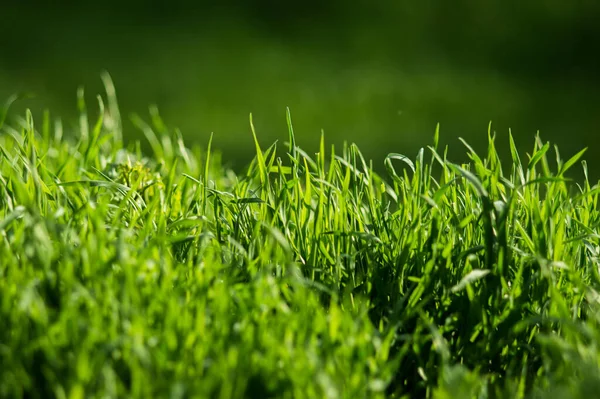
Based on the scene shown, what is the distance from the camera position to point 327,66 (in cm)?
508

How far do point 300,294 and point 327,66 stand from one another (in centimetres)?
406

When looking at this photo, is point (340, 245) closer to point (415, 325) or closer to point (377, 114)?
point (415, 325)

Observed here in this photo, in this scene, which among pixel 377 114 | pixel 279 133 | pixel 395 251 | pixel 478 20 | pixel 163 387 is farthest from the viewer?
pixel 478 20

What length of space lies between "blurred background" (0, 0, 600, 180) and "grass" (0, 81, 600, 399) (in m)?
1.98

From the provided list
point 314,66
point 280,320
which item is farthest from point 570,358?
point 314,66

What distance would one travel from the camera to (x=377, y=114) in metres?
4.36

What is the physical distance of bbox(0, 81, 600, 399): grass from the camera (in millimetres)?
1060

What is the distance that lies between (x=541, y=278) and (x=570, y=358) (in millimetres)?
283

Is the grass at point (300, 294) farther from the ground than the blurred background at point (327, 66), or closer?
farther from the ground

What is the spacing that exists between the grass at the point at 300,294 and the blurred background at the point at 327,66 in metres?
1.98

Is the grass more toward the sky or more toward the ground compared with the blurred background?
more toward the sky

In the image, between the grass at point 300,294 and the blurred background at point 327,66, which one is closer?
the grass at point 300,294

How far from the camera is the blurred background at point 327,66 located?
414 cm

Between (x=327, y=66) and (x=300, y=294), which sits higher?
(x=300, y=294)
